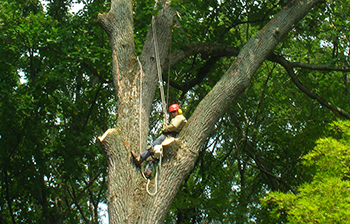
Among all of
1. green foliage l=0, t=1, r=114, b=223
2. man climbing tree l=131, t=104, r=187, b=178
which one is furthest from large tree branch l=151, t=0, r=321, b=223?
green foliage l=0, t=1, r=114, b=223

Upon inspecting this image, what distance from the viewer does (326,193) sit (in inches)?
168

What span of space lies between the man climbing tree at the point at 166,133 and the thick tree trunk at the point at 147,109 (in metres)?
0.10

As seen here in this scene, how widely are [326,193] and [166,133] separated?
1.94 m

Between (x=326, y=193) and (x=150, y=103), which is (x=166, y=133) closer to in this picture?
(x=150, y=103)

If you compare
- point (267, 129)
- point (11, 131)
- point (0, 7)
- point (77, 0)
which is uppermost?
point (77, 0)

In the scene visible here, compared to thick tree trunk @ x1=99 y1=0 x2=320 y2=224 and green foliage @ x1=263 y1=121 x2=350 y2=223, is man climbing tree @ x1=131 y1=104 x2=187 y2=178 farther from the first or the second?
green foliage @ x1=263 y1=121 x2=350 y2=223

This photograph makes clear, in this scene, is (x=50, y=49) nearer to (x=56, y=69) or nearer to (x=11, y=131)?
(x=56, y=69)

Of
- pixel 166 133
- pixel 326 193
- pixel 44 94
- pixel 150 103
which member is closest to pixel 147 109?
pixel 150 103

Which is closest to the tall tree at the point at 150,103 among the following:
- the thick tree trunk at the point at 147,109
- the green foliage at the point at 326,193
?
the thick tree trunk at the point at 147,109

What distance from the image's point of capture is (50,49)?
8.90 meters

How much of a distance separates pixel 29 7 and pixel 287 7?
7788 mm

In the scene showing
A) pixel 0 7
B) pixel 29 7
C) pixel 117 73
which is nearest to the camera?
pixel 117 73

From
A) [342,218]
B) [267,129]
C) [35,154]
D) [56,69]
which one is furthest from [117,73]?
[267,129]

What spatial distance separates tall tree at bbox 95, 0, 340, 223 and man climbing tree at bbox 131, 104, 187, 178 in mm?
93
